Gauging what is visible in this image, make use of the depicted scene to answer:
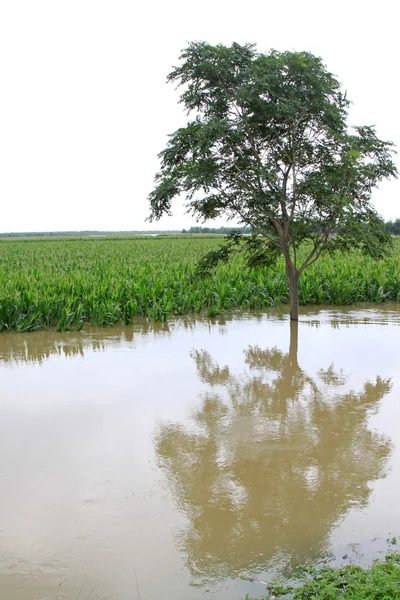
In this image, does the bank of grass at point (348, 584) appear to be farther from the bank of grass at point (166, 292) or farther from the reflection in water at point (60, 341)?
the bank of grass at point (166, 292)

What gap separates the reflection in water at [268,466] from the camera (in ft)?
10.9

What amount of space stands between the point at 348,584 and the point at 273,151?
32.0ft

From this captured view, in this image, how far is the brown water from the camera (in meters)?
3.14

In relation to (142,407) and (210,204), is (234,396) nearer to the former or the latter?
(142,407)

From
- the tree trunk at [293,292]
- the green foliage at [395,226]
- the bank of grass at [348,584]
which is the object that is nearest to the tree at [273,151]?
the tree trunk at [293,292]

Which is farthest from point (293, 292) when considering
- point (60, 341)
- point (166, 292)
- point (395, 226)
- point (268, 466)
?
point (395, 226)

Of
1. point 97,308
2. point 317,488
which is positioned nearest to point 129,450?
point 317,488

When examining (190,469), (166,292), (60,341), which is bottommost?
(190,469)

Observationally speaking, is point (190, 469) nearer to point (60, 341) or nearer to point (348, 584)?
point (348, 584)

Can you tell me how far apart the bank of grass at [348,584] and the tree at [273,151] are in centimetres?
815

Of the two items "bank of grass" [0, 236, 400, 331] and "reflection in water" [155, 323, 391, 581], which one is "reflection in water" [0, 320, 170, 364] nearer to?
"bank of grass" [0, 236, 400, 331]

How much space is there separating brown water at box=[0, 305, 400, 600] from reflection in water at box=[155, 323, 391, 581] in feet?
0.05

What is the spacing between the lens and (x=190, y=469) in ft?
14.6

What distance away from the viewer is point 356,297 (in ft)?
49.2
